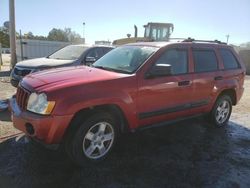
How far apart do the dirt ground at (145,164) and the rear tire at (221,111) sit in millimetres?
619

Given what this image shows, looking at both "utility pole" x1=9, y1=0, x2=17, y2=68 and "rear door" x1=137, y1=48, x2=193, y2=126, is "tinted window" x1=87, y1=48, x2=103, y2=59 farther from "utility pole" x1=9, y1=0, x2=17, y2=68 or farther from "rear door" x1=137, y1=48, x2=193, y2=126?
"utility pole" x1=9, y1=0, x2=17, y2=68

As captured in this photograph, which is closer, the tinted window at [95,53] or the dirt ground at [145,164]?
the dirt ground at [145,164]

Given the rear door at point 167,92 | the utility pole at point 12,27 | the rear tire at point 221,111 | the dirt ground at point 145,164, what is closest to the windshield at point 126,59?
the rear door at point 167,92

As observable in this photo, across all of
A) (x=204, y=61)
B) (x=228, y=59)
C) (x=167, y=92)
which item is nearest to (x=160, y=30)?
(x=228, y=59)

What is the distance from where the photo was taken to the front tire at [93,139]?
3.55 m

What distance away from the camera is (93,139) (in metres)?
3.77

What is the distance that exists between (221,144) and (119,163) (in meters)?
2.15

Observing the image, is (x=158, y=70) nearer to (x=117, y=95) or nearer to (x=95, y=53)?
(x=117, y=95)

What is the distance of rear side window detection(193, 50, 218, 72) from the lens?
16.6ft

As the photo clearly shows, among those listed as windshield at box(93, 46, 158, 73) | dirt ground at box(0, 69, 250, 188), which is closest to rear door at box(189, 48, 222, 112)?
dirt ground at box(0, 69, 250, 188)

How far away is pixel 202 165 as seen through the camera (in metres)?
3.93

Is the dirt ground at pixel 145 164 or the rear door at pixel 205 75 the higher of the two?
the rear door at pixel 205 75

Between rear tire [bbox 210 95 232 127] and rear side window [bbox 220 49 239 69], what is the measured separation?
2.29 feet

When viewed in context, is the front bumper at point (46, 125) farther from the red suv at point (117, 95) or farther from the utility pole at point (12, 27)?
the utility pole at point (12, 27)
